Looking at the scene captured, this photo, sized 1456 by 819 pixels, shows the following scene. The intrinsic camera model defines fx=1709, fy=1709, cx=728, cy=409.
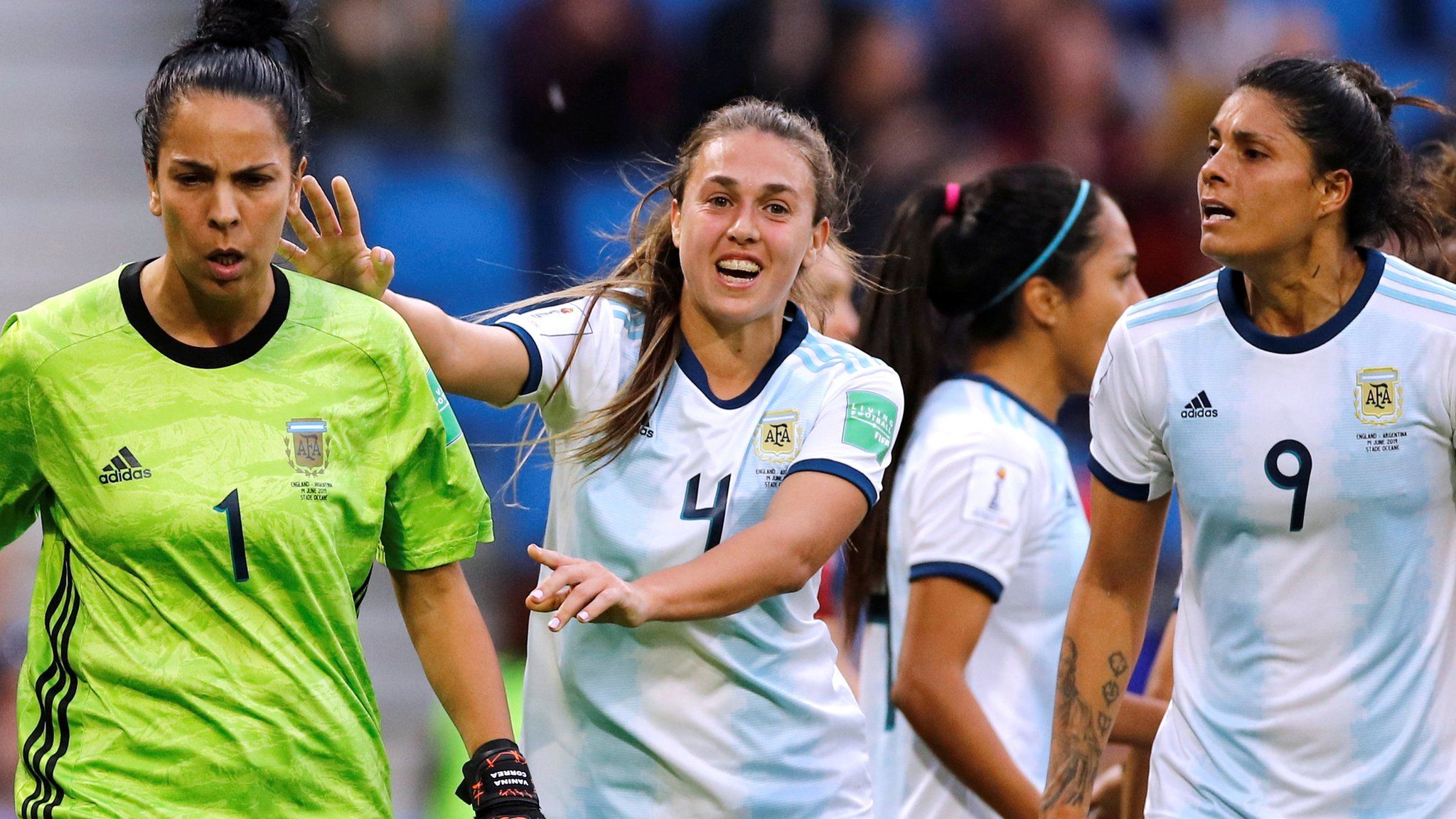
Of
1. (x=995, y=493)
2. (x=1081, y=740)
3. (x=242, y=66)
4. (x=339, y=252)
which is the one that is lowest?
(x=1081, y=740)

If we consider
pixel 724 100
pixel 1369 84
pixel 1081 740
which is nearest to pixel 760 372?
pixel 1081 740

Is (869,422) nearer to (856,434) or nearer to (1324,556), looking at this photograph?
(856,434)

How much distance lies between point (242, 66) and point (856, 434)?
1.33 metres

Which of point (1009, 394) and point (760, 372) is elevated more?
point (760, 372)

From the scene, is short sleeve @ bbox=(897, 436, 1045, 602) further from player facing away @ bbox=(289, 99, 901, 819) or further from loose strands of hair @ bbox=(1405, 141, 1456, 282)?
loose strands of hair @ bbox=(1405, 141, 1456, 282)

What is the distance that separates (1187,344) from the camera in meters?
3.27

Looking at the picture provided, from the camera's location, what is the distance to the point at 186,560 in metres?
2.48

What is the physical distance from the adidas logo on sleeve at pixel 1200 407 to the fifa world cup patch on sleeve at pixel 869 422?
1.83 ft

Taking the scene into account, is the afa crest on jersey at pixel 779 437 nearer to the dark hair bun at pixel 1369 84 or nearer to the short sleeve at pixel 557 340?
the short sleeve at pixel 557 340

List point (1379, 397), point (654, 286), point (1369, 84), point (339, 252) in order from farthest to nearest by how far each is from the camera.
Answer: point (654, 286)
point (1369, 84)
point (1379, 397)
point (339, 252)

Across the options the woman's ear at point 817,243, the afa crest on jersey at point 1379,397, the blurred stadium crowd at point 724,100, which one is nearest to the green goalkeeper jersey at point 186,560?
the woman's ear at point 817,243

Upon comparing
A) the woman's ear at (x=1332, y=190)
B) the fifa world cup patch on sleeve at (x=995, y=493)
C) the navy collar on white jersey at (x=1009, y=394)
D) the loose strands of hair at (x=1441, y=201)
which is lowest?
the fifa world cup patch on sleeve at (x=995, y=493)

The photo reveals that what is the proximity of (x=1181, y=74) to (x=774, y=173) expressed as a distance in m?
5.95

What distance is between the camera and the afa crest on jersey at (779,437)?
3266 millimetres
